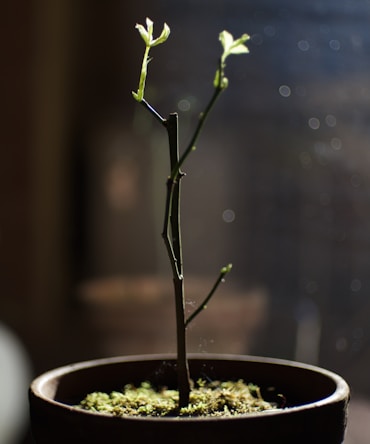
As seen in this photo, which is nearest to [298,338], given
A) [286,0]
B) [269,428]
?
[286,0]

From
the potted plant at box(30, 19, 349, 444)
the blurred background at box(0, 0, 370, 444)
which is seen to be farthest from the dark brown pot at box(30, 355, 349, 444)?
the blurred background at box(0, 0, 370, 444)

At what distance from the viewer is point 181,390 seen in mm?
534

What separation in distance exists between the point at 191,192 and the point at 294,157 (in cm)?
26

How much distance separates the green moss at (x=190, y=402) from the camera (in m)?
0.52

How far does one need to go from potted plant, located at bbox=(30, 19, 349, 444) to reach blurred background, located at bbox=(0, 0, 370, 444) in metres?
0.45

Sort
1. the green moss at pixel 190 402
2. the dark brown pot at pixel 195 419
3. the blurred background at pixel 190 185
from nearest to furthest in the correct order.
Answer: the dark brown pot at pixel 195 419
the green moss at pixel 190 402
the blurred background at pixel 190 185

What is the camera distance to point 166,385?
0.63 metres

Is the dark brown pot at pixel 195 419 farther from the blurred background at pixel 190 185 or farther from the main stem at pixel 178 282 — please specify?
the blurred background at pixel 190 185

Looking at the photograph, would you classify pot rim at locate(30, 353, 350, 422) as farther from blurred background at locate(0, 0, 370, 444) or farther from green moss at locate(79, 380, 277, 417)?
blurred background at locate(0, 0, 370, 444)

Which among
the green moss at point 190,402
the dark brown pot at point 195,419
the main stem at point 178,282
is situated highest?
the main stem at point 178,282

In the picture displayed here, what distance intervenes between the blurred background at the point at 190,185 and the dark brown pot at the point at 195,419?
1.47 ft

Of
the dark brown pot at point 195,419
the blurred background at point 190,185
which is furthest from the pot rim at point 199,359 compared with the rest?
the blurred background at point 190,185

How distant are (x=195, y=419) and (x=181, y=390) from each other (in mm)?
123

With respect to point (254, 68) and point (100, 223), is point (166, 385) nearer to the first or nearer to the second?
point (254, 68)
